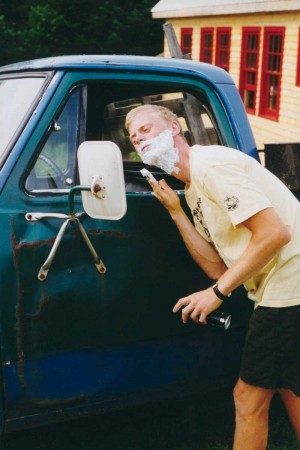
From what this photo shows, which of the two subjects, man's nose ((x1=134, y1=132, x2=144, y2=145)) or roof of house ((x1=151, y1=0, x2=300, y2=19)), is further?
roof of house ((x1=151, y1=0, x2=300, y2=19))

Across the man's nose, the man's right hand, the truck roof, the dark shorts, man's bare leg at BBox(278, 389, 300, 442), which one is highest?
the truck roof

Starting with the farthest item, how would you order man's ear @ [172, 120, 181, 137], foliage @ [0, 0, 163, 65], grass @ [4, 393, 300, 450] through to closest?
foliage @ [0, 0, 163, 65], grass @ [4, 393, 300, 450], man's ear @ [172, 120, 181, 137]

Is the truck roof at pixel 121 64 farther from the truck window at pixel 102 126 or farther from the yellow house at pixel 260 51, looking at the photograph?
the yellow house at pixel 260 51

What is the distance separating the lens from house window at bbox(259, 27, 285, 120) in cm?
1285

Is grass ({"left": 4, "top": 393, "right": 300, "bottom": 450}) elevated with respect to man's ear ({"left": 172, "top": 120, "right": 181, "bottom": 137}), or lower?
lower

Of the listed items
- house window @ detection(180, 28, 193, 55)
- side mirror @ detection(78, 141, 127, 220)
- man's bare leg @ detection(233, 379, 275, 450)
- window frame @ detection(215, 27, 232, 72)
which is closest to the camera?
side mirror @ detection(78, 141, 127, 220)

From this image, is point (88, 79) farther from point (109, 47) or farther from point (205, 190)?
point (109, 47)

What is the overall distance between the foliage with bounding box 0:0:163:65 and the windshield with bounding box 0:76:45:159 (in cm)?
2035

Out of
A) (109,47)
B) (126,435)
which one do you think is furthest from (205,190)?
(109,47)

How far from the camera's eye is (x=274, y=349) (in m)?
2.56

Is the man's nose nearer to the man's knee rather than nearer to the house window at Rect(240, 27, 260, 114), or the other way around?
the man's knee

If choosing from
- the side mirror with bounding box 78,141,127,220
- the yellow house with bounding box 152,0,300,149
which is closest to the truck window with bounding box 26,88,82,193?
the side mirror with bounding box 78,141,127,220

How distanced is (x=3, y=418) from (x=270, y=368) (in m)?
1.13

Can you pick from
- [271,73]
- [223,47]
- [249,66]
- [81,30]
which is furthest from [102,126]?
[81,30]
